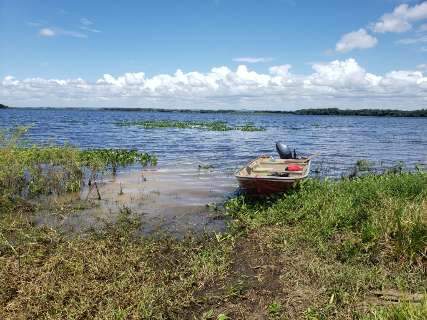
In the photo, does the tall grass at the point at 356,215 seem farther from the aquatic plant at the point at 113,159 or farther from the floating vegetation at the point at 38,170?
the aquatic plant at the point at 113,159

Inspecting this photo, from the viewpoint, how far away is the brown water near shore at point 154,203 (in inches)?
419

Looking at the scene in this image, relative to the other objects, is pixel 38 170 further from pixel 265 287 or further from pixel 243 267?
pixel 265 287

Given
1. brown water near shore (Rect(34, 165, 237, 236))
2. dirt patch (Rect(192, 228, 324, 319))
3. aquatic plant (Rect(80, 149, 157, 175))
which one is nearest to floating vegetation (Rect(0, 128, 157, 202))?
aquatic plant (Rect(80, 149, 157, 175))

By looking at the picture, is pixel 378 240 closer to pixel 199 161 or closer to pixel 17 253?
pixel 17 253

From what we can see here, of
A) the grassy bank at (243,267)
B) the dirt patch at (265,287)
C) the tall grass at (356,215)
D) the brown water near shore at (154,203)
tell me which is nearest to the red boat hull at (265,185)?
the tall grass at (356,215)

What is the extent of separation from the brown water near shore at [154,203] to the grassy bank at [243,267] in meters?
0.62

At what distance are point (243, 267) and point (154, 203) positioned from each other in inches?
228

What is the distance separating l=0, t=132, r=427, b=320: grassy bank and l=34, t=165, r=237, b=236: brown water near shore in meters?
0.62

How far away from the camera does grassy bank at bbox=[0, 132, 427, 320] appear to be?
6133 millimetres

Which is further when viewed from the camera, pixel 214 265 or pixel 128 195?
pixel 128 195

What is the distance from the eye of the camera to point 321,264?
7555 mm

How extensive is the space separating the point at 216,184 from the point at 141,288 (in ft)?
33.2

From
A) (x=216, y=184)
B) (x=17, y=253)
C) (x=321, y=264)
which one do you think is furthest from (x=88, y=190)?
(x=321, y=264)

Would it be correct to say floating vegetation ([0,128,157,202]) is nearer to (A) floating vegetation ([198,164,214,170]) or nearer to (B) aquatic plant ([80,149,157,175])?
(B) aquatic plant ([80,149,157,175])
